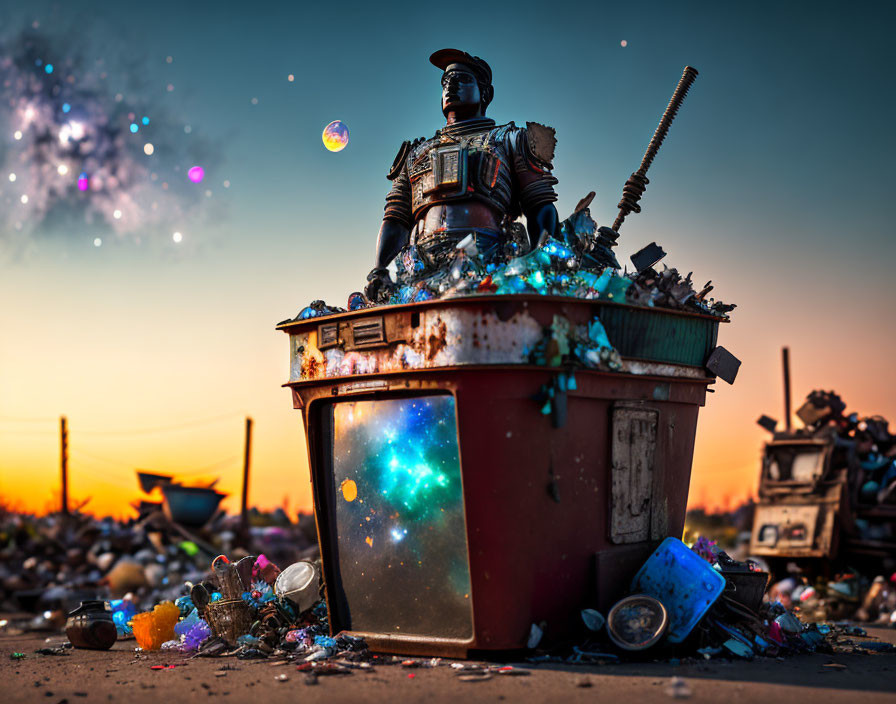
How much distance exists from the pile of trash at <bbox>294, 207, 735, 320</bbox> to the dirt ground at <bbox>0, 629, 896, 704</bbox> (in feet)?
6.42

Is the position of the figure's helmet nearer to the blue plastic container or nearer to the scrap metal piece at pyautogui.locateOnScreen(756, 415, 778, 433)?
the blue plastic container

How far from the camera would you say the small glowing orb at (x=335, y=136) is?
18.1 feet

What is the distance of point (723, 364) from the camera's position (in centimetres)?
530

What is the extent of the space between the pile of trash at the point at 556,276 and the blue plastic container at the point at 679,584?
148 centimetres

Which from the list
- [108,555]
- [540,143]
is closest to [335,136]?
[540,143]

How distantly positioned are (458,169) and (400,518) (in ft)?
7.43

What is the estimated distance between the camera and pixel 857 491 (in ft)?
33.1

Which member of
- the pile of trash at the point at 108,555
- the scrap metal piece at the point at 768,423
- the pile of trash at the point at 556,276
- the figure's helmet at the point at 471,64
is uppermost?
the figure's helmet at the point at 471,64

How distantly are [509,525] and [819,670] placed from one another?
1.80 meters

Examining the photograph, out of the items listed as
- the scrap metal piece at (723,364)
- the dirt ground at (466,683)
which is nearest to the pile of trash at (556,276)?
the scrap metal piece at (723,364)

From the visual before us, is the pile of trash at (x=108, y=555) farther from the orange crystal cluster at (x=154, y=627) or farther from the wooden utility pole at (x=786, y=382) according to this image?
the wooden utility pole at (x=786, y=382)

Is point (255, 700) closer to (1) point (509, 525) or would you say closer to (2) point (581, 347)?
(1) point (509, 525)

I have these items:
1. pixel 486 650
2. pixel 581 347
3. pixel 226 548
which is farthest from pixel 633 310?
pixel 226 548

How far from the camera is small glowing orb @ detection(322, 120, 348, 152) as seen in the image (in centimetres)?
552
